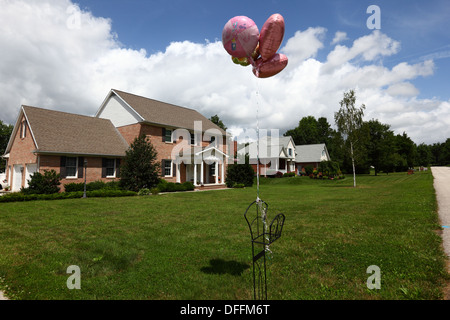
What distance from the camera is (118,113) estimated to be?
78.8 feet

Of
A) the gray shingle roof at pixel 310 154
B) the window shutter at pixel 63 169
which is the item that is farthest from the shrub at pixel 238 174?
the gray shingle roof at pixel 310 154

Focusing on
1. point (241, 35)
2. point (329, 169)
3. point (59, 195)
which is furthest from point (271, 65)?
point (329, 169)

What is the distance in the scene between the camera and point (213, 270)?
170 inches

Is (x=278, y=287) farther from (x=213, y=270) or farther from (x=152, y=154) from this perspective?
(x=152, y=154)

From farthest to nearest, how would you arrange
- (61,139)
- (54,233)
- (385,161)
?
(385,161), (61,139), (54,233)

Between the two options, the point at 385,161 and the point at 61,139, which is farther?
the point at 385,161

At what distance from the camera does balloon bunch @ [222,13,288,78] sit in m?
3.80

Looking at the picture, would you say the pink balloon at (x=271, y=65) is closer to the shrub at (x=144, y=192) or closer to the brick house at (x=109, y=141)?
the shrub at (x=144, y=192)

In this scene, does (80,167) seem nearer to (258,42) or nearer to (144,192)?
(144,192)

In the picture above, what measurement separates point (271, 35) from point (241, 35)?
1.58 feet
